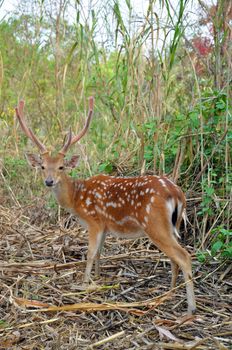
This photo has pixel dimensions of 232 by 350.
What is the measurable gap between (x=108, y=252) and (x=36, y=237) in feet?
2.05

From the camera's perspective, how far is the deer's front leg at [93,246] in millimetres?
5005

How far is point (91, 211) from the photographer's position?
5.28 m

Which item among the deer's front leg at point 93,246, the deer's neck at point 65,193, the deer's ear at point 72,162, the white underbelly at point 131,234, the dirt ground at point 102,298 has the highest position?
the deer's ear at point 72,162

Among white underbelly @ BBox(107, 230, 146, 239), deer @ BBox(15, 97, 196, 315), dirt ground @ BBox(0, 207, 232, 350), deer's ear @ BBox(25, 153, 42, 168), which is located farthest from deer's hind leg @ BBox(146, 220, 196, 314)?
deer's ear @ BBox(25, 153, 42, 168)

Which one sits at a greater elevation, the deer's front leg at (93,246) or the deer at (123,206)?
the deer at (123,206)

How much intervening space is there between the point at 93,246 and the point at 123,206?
1.36 feet

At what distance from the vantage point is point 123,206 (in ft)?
16.3

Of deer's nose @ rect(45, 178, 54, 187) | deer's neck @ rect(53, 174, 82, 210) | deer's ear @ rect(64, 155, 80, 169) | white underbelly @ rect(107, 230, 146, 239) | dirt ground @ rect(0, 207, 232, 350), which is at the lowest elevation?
dirt ground @ rect(0, 207, 232, 350)

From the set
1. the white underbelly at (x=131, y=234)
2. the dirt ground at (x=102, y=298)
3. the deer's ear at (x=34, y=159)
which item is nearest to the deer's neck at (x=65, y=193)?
the deer's ear at (x=34, y=159)

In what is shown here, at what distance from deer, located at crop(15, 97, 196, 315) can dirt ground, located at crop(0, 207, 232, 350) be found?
18cm

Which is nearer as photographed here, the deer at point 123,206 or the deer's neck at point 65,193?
the deer at point 123,206

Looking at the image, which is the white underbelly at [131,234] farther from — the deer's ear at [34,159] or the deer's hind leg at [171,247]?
the deer's ear at [34,159]

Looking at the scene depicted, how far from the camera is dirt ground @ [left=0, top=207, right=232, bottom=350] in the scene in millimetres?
3934

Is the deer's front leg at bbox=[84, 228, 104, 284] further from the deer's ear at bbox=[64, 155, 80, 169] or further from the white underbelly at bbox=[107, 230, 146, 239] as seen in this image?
the deer's ear at bbox=[64, 155, 80, 169]
